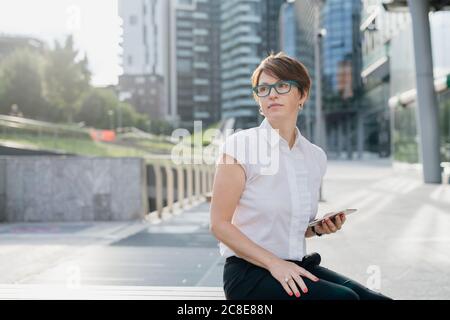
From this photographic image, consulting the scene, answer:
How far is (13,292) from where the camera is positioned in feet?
11.9

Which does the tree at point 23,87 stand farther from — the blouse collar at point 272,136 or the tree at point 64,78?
the blouse collar at point 272,136

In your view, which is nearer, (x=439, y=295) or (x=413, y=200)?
(x=439, y=295)

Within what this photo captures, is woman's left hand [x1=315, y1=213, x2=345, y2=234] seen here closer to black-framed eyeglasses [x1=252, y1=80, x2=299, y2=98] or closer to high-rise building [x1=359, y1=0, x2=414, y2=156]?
black-framed eyeglasses [x1=252, y1=80, x2=299, y2=98]

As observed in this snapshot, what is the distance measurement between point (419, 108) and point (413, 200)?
7.30 m

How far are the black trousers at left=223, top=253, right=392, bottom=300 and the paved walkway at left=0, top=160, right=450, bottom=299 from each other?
1.83 m

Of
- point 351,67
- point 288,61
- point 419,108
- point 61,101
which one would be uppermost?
point 351,67

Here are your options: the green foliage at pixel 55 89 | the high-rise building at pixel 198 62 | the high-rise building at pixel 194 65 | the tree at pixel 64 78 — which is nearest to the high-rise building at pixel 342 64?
the green foliage at pixel 55 89

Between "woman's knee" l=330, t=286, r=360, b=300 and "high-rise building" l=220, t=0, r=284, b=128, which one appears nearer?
"woman's knee" l=330, t=286, r=360, b=300

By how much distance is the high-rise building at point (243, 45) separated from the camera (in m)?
122

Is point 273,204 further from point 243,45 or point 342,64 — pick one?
point 243,45

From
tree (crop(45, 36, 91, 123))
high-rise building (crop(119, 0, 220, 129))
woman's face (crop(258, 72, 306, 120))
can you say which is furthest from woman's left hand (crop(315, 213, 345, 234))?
high-rise building (crop(119, 0, 220, 129))

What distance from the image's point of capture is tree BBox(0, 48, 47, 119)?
52031mm
